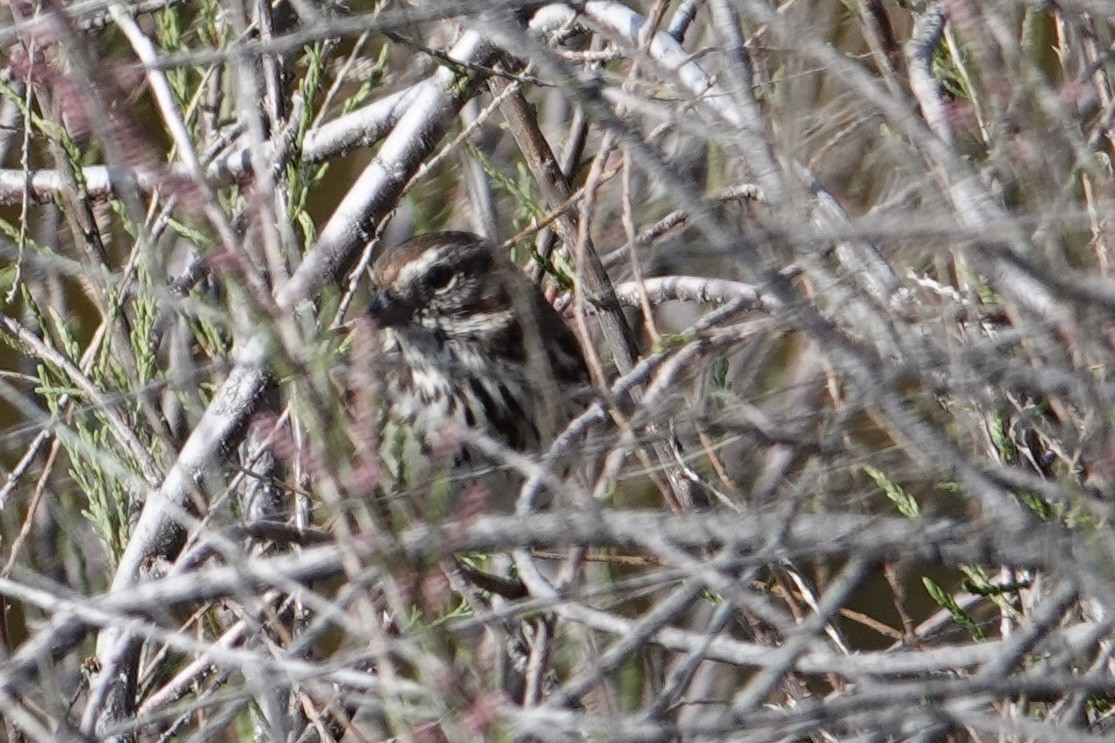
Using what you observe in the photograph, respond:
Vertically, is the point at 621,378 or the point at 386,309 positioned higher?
the point at 386,309

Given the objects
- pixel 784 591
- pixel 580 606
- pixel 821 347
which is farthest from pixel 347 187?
pixel 821 347

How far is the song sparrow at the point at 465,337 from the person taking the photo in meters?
4.53

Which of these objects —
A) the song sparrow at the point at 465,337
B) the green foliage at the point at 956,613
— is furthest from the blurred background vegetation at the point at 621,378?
the song sparrow at the point at 465,337

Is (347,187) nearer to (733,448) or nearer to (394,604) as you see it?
(733,448)

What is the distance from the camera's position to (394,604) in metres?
2.11

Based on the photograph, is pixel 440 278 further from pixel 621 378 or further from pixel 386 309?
pixel 621 378

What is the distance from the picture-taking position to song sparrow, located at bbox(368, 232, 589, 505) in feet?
14.9

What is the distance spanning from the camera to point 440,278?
4.58 m

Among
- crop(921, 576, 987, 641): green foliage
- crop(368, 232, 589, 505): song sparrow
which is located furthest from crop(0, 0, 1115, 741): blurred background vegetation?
crop(368, 232, 589, 505): song sparrow

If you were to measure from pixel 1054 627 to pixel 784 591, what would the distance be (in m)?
1.15

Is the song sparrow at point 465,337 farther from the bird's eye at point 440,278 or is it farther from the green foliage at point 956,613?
the green foliage at point 956,613

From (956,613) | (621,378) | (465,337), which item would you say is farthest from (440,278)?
(956,613)

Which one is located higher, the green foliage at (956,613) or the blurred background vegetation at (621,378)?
the blurred background vegetation at (621,378)

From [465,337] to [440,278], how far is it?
21 cm
